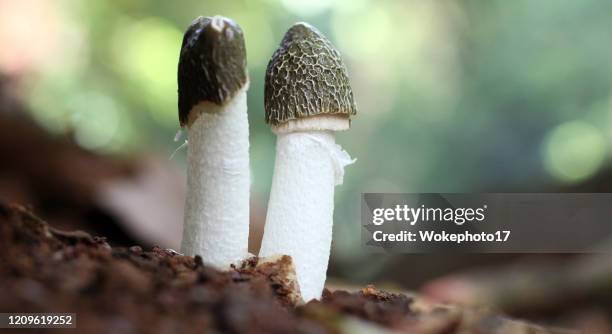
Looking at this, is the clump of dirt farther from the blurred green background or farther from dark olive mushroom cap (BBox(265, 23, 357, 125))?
the blurred green background

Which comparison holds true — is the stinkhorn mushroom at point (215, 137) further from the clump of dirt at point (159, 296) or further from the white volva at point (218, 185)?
the clump of dirt at point (159, 296)

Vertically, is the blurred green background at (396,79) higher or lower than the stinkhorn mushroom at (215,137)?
higher

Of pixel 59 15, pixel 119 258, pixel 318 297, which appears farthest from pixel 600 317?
pixel 59 15

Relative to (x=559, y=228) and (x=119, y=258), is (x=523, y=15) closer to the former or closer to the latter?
(x=559, y=228)

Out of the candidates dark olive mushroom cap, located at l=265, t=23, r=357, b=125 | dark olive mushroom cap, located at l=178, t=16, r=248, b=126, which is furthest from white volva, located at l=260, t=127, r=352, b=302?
dark olive mushroom cap, located at l=178, t=16, r=248, b=126

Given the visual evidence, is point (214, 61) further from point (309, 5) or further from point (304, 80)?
point (309, 5)

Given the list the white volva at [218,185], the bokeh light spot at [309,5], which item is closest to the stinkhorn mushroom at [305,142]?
the white volva at [218,185]

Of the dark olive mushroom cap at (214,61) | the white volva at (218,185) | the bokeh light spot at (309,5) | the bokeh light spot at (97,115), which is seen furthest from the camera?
the bokeh light spot at (309,5)
